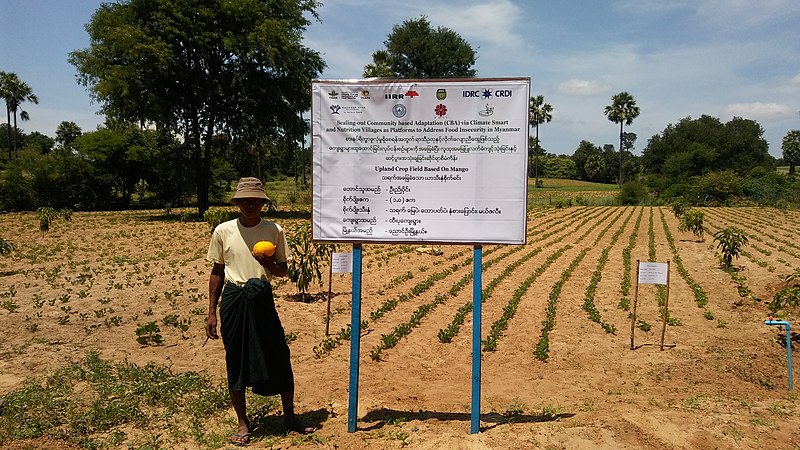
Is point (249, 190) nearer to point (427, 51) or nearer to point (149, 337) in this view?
point (149, 337)

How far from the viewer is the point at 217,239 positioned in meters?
4.18

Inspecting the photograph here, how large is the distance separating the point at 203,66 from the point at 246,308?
2480 centimetres

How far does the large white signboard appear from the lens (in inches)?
162

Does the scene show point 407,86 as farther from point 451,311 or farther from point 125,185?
point 125,185

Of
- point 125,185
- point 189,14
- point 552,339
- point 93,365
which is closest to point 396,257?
point 552,339

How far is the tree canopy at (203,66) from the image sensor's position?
77.7 feet

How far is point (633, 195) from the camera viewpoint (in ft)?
168

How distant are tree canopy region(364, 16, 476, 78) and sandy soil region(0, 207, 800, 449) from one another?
54095 mm

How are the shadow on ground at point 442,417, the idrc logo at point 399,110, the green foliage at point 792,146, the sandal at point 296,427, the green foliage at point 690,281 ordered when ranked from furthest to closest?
the green foliage at point 792,146, the green foliage at point 690,281, the shadow on ground at point 442,417, the sandal at point 296,427, the idrc logo at point 399,110

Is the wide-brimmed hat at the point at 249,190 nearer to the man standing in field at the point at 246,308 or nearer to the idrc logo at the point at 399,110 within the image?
the man standing in field at the point at 246,308

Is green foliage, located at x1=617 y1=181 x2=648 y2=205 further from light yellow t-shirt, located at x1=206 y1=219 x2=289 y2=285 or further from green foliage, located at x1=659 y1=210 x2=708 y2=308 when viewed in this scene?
light yellow t-shirt, located at x1=206 y1=219 x2=289 y2=285

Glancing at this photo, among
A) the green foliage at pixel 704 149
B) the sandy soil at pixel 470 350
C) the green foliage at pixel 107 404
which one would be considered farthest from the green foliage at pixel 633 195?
the green foliage at pixel 107 404

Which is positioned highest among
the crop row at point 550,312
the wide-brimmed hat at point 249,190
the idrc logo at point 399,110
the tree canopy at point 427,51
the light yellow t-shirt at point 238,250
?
the tree canopy at point 427,51

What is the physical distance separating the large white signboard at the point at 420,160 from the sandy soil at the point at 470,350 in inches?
66.2
